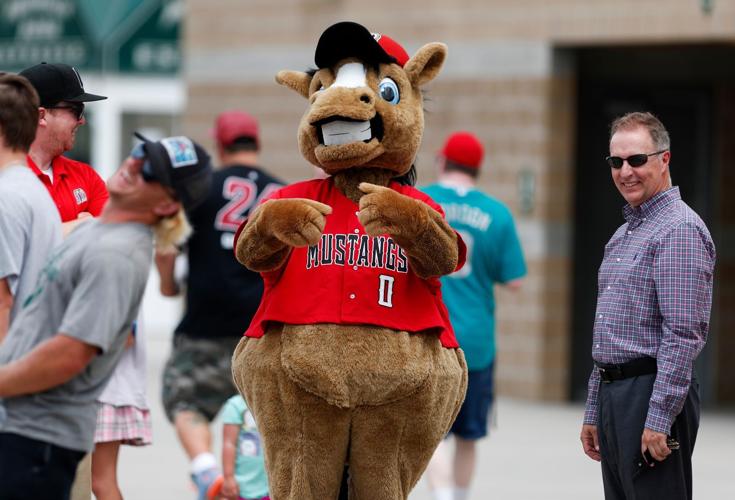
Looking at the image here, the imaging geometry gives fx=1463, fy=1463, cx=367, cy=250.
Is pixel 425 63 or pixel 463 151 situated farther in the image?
pixel 463 151

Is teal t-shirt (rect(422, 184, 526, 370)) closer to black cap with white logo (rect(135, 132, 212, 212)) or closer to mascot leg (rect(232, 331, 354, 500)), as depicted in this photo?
mascot leg (rect(232, 331, 354, 500))

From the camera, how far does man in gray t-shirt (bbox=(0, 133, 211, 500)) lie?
13.8 ft

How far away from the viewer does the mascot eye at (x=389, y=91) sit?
5508 mm

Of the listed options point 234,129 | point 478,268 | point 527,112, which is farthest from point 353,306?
point 527,112

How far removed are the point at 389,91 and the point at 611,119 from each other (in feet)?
25.6

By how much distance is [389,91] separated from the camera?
5.52 metres

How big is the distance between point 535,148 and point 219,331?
18.6 ft

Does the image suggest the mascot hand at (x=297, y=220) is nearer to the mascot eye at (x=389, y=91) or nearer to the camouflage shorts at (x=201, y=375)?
the mascot eye at (x=389, y=91)

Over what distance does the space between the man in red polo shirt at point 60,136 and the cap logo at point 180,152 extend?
53.8 inches

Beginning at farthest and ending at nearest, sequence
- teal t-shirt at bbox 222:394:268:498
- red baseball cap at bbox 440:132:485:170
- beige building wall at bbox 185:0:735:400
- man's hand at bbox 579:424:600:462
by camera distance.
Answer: beige building wall at bbox 185:0:735:400, red baseball cap at bbox 440:132:485:170, teal t-shirt at bbox 222:394:268:498, man's hand at bbox 579:424:600:462

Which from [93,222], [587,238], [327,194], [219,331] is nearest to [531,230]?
[587,238]

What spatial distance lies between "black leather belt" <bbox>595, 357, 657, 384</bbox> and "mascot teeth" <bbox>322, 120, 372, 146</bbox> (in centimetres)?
120

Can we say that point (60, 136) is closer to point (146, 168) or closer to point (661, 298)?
point (146, 168)

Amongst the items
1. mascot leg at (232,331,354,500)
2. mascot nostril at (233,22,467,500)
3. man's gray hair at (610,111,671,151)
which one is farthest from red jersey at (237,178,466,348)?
man's gray hair at (610,111,671,151)
